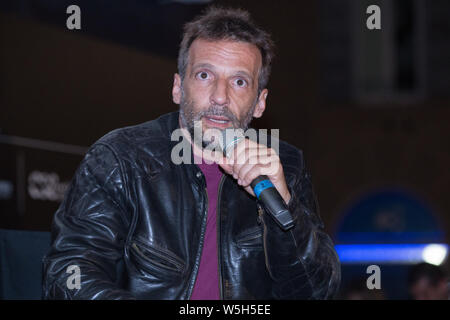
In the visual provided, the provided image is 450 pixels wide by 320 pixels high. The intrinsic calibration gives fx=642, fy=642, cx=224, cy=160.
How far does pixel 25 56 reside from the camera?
4.04 metres

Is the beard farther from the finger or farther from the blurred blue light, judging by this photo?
the blurred blue light

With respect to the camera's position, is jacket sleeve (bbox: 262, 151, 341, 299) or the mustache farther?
the mustache

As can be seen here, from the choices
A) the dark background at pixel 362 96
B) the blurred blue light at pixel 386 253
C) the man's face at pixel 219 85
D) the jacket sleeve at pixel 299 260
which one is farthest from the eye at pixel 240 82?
the blurred blue light at pixel 386 253

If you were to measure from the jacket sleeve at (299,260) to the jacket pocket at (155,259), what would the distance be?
0.27 m

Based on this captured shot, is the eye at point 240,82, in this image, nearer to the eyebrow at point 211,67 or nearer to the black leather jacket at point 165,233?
the eyebrow at point 211,67

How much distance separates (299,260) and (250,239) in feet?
0.74

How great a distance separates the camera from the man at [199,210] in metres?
1.71

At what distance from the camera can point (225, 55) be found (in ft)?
6.78

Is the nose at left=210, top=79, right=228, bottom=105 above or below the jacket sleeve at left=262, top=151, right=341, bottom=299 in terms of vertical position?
above

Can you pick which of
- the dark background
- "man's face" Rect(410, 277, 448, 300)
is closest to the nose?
"man's face" Rect(410, 277, 448, 300)

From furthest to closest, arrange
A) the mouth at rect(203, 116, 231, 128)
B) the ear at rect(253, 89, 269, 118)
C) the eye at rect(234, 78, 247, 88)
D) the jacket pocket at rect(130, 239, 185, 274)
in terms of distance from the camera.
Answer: the ear at rect(253, 89, 269, 118), the eye at rect(234, 78, 247, 88), the mouth at rect(203, 116, 231, 128), the jacket pocket at rect(130, 239, 185, 274)

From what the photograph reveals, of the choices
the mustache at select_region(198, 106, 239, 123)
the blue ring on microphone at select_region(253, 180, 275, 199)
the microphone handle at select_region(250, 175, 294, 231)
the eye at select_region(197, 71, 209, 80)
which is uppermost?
the eye at select_region(197, 71, 209, 80)

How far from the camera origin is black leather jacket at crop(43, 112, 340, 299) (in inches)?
67.9
